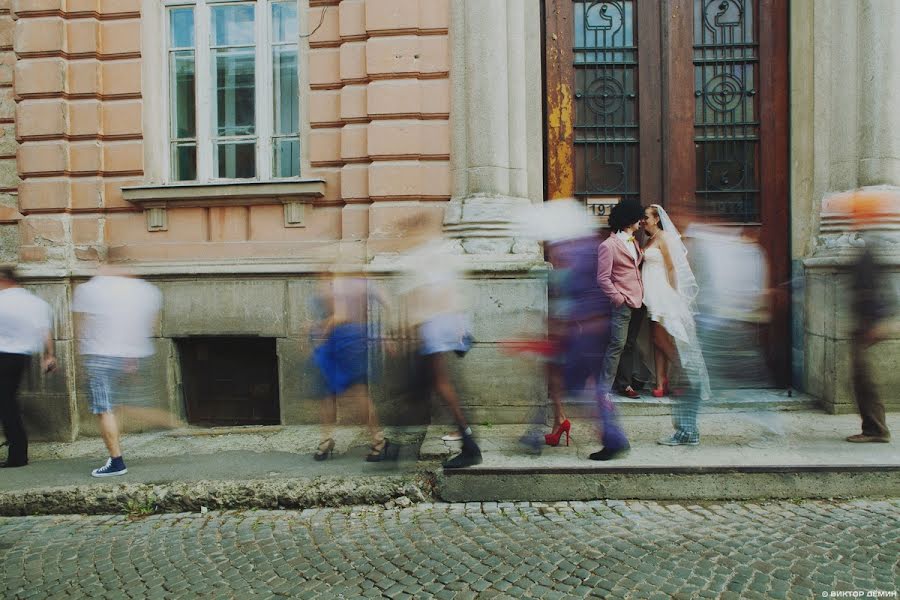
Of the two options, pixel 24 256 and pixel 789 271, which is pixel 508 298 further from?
pixel 24 256

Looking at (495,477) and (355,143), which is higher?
(355,143)

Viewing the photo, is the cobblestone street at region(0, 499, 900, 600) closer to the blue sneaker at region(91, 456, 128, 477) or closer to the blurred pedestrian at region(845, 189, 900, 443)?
the blue sneaker at region(91, 456, 128, 477)

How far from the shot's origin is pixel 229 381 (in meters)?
7.73

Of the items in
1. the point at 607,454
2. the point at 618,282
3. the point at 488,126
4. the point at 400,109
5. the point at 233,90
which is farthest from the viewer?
the point at 233,90

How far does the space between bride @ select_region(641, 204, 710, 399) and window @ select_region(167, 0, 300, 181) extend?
12.1 feet

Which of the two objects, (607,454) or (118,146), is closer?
(607,454)

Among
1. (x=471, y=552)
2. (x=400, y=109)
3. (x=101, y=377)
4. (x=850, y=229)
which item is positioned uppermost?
(x=400, y=109)

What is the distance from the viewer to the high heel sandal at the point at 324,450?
6000 millimetres

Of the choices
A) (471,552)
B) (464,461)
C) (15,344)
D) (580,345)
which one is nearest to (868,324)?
(580,345)

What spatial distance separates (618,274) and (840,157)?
2.62 metres

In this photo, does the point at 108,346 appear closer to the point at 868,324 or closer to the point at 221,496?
the point at 221,496

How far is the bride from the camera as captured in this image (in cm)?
568

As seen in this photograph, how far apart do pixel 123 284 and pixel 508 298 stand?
318cm

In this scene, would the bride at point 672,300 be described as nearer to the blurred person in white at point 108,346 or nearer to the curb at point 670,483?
the curb at point 670,483
